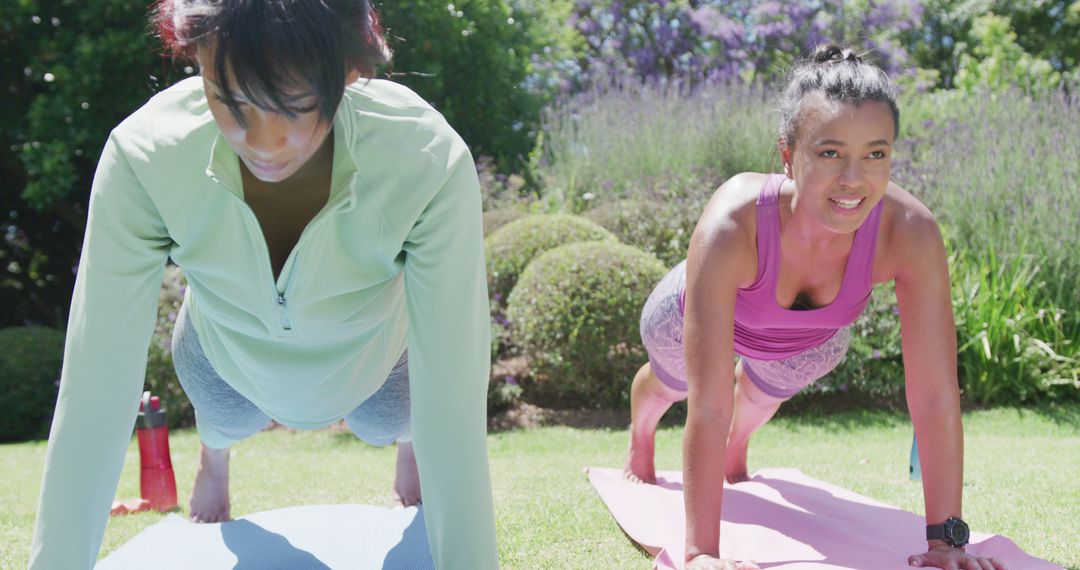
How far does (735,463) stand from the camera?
3723 mm

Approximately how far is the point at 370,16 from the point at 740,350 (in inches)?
71.6

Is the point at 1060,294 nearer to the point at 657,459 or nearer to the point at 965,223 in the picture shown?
the point at 965,223

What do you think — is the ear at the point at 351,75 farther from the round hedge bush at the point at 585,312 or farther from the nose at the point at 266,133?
the round hedge bush at the point at 585,312

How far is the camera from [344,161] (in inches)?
77.7

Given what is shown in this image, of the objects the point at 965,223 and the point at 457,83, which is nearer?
the point at 965,223

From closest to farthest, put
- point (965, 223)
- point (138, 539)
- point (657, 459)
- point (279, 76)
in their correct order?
point (279, 76) < point (138, 539) < point (657, 459) < point (965, 223)

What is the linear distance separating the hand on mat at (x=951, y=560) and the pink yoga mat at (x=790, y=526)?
0.16ft

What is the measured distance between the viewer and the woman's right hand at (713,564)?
230 centimetres

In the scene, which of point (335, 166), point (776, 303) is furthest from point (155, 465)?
point (776, 303)

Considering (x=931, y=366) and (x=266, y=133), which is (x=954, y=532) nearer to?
(x=931, y=366)

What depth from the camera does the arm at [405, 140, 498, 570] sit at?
194 cm

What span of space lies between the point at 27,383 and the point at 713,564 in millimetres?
6162

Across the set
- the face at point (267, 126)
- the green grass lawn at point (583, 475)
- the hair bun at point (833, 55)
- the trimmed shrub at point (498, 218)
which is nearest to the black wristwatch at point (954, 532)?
the green grass lawn at point (583, 475)

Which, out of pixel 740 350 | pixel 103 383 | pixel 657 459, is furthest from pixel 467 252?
pixel 657 459
